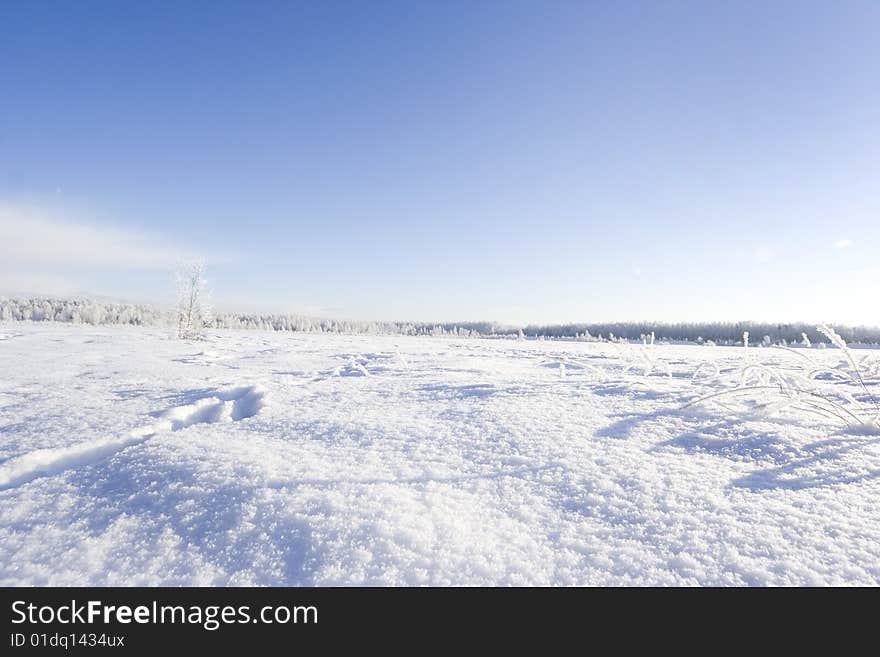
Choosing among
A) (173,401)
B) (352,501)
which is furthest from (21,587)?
(173,401)

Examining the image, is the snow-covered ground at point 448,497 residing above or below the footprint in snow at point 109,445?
above

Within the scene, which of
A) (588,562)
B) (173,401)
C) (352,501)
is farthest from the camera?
(173,401)

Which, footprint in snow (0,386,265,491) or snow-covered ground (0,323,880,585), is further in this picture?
footprint in snow (0,386,265,491)

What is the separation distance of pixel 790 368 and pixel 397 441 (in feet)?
7.73

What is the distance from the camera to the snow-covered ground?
2.72 ft

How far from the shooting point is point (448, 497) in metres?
1.13

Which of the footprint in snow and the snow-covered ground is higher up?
the snow-covered ground

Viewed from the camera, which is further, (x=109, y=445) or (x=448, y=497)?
(x=109, y=445)

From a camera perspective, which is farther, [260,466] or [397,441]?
[397,441]

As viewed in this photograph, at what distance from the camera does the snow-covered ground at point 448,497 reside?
83cm

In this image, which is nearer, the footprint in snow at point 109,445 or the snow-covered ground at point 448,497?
the snow-covered ground at point 448,497
